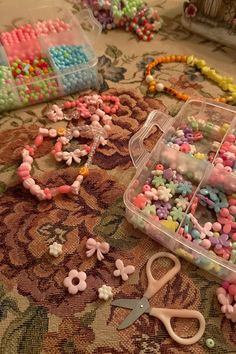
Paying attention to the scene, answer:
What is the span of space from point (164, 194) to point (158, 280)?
0.21m

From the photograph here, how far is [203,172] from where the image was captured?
3.19 feet

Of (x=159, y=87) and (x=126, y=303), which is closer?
(x=126, y=303)

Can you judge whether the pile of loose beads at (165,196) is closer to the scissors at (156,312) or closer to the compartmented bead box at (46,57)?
the scissors at (156,312)

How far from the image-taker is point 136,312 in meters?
0.80

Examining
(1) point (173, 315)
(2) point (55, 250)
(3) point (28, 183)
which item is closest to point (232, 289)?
(1) point (173, 315)

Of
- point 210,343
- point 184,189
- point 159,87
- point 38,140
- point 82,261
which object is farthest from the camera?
point 159,87

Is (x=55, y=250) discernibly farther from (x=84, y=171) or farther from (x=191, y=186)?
(x=191, y=186)

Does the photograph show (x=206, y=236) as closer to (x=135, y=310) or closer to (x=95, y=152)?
(x=135, y=310)

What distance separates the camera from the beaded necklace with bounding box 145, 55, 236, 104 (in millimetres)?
1207

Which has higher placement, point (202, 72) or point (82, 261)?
point (202, 72)

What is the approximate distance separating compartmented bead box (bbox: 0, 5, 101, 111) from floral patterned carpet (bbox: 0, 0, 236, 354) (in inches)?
2.3

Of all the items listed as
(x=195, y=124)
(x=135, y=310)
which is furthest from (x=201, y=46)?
(x=135, y=310)

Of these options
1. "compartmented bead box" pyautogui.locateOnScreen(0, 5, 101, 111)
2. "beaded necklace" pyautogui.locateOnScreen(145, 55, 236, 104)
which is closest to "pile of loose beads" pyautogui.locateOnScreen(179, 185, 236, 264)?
"beaded necklace" pyautogui.locateOnScreen(145, 55, 236, 104)

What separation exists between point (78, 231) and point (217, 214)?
326 millimetres
